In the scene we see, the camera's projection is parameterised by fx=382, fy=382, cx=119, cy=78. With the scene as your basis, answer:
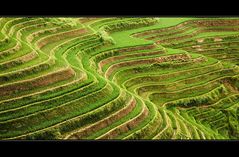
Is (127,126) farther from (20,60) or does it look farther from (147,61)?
(147,61)

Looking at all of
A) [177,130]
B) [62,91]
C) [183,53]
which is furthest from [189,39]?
[62,91]

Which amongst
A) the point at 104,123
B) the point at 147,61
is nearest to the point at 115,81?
the point at 147,61

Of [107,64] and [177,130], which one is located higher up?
[107,64]

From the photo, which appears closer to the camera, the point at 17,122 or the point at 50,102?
the point at 17,122

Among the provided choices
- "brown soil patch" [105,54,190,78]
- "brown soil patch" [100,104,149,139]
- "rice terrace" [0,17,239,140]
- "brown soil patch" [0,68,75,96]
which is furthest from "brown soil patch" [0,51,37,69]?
"brown soil patch" [100,104,149,139]

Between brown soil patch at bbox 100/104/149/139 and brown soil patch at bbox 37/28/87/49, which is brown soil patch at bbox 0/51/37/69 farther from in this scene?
brown soil patch at bbox 100/104/149/139

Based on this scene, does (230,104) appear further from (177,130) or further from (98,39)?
(98,39)

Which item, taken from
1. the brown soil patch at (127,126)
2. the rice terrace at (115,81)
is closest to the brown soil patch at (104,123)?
the rice terrace at (115,81)

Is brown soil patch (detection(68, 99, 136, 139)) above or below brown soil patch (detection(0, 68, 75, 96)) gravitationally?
below
